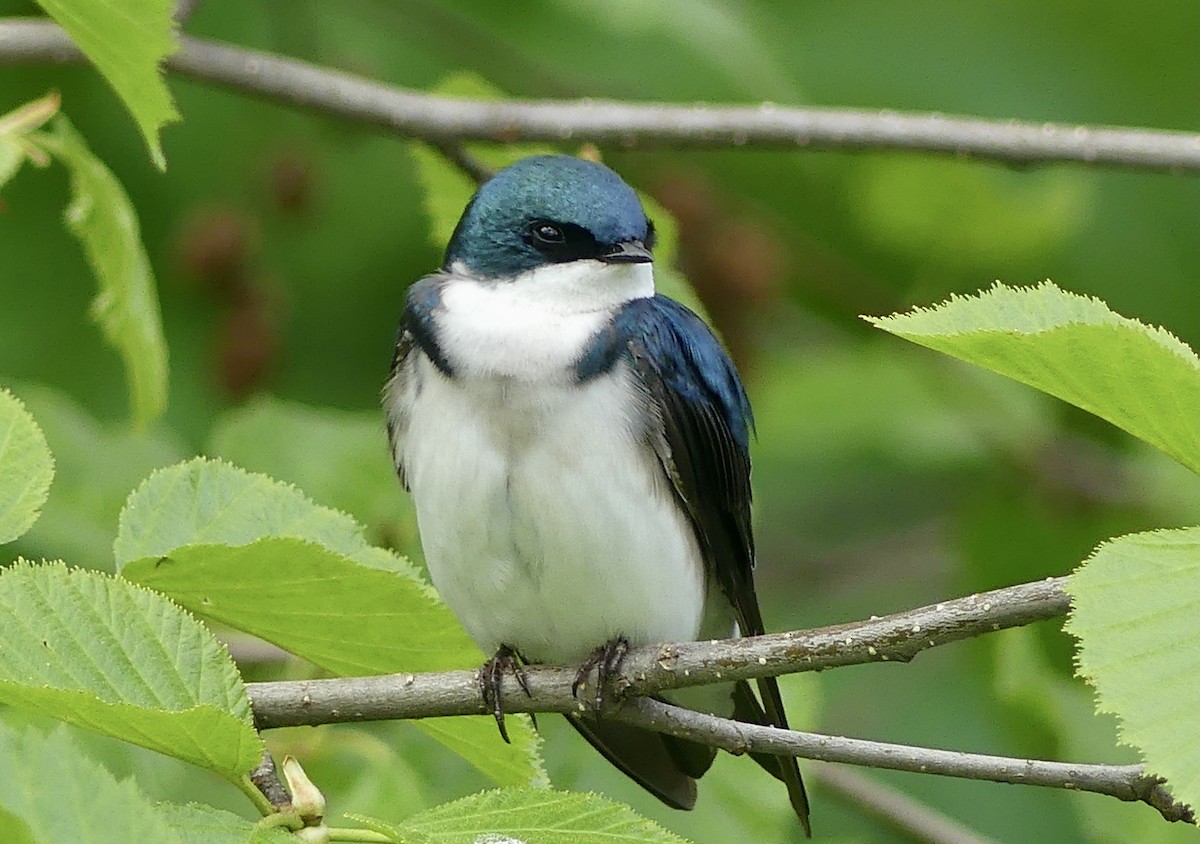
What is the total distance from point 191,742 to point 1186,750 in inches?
36.7

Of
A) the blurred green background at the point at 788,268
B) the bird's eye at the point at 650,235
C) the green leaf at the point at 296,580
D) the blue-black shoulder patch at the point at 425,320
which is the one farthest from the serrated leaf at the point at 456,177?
the green leaf at the point at 296,580

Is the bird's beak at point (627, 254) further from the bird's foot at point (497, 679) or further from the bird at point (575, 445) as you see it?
the bird's foot at point (497, 679)

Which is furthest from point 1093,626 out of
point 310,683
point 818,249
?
point 818,249

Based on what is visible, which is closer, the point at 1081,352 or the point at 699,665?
the point at 1081,352

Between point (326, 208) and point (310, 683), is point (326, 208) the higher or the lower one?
the higher one

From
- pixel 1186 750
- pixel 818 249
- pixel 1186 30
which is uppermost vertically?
pixel 1186 30

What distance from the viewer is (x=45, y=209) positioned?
4391 mm

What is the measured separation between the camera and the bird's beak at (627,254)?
2.80 meters

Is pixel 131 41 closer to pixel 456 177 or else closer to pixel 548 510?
pixel 548 510

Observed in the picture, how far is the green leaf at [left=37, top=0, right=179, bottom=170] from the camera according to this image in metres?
2.11

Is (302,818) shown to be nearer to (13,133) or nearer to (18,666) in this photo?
(18,666)

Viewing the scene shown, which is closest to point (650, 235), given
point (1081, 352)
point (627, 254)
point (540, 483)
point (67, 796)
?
point (627, 254)

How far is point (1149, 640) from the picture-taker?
155 cm

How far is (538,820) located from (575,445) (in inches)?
35.3
